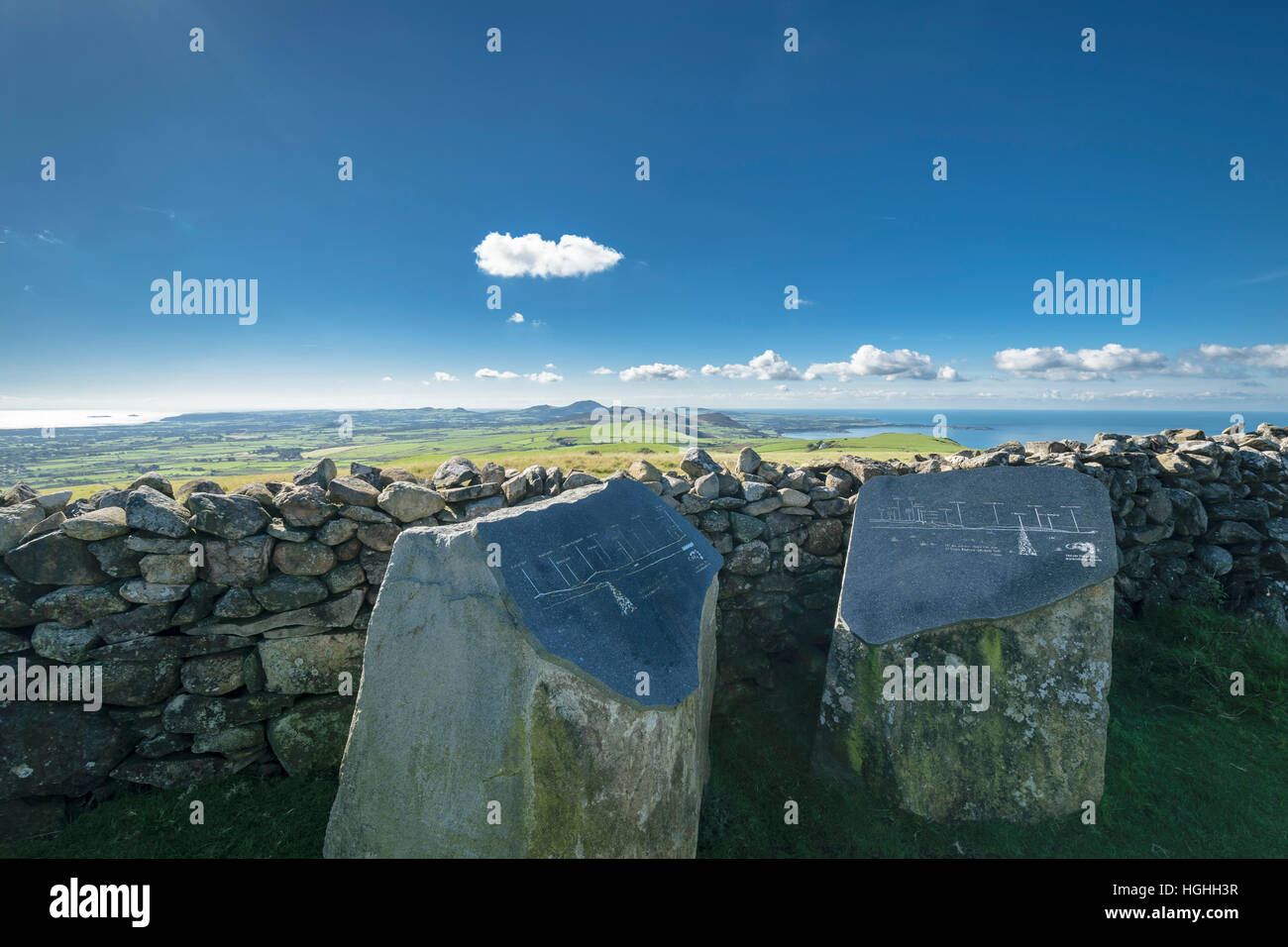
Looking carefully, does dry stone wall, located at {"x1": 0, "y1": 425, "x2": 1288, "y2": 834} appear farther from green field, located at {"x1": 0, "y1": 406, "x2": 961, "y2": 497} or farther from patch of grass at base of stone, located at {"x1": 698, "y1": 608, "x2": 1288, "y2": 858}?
patch of grass at base of stone, located at {"x1": 698, "y1": 608, "x2": 1288, "y2": 858}

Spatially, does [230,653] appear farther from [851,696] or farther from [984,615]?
[984,615]

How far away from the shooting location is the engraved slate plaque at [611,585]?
366 centimetres

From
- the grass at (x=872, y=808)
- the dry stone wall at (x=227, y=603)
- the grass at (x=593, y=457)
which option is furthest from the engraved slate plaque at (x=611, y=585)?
the grass at (x=872, y=808)

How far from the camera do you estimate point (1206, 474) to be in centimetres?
811

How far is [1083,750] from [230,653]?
7.67 m

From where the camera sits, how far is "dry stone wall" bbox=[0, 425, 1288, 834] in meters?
4.59

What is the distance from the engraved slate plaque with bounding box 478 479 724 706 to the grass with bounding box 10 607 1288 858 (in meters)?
1.96

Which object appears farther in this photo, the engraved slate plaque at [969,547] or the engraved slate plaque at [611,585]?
the engraved slate plaque at [969,547]

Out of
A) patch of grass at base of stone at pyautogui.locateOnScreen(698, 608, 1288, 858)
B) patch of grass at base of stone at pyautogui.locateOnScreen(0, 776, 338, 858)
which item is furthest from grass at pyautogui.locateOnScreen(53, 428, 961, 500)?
patch of grass at base of stone at pyautogui.locateOnScreen(698, 608, 1288, 858)

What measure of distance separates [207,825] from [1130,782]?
27.5 feet

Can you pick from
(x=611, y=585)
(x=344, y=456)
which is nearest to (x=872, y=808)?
(x=611, y=585)

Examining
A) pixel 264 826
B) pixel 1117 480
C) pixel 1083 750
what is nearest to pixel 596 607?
pixel 264 826

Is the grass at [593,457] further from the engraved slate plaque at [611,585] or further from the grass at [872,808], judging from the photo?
the grass at [872,808]

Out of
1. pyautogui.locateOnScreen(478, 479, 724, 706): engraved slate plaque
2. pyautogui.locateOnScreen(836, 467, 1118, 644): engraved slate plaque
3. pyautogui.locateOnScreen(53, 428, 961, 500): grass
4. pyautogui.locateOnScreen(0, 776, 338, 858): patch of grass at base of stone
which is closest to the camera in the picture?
pyautogui.locateOnScreen(478, 479, 724, 706): engraved slate plaque
